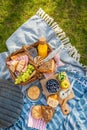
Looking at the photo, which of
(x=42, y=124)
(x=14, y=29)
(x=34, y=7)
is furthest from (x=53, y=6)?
(x=42, y=124)

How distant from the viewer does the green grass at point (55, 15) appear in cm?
411

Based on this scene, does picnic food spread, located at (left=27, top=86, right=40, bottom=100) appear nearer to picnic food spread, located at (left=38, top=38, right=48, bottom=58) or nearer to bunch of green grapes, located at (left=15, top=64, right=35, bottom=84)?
bunch of green grapes, located at (left=15, top=64, right=35, bottom=84)

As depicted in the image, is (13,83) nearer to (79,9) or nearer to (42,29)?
(42,29)

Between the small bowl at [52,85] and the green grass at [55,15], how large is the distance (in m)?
0.43

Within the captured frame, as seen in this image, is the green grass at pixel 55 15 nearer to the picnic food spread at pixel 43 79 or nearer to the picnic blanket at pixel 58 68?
the picnic blanket at pixel 58 68

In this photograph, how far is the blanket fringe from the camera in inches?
159

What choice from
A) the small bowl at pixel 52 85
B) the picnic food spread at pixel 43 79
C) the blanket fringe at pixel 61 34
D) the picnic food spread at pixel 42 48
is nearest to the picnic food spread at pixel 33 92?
the picnic food spread at pixel 43 79

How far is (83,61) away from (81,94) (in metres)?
0.34

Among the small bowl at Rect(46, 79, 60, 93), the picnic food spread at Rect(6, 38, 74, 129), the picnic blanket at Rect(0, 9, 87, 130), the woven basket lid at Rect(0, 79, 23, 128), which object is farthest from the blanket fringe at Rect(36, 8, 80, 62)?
the woven basket lid at Rect(0, 79, 23, 128)

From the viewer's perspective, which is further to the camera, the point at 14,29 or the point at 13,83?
the point at 14,29

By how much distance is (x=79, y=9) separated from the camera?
4.15m

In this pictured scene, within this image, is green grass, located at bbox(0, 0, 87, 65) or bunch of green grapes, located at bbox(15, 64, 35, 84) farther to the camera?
green grass, located at bbox(0, 0, 87, 65)

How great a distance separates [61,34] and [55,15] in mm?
205

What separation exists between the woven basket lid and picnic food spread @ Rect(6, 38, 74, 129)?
84 millimetres
